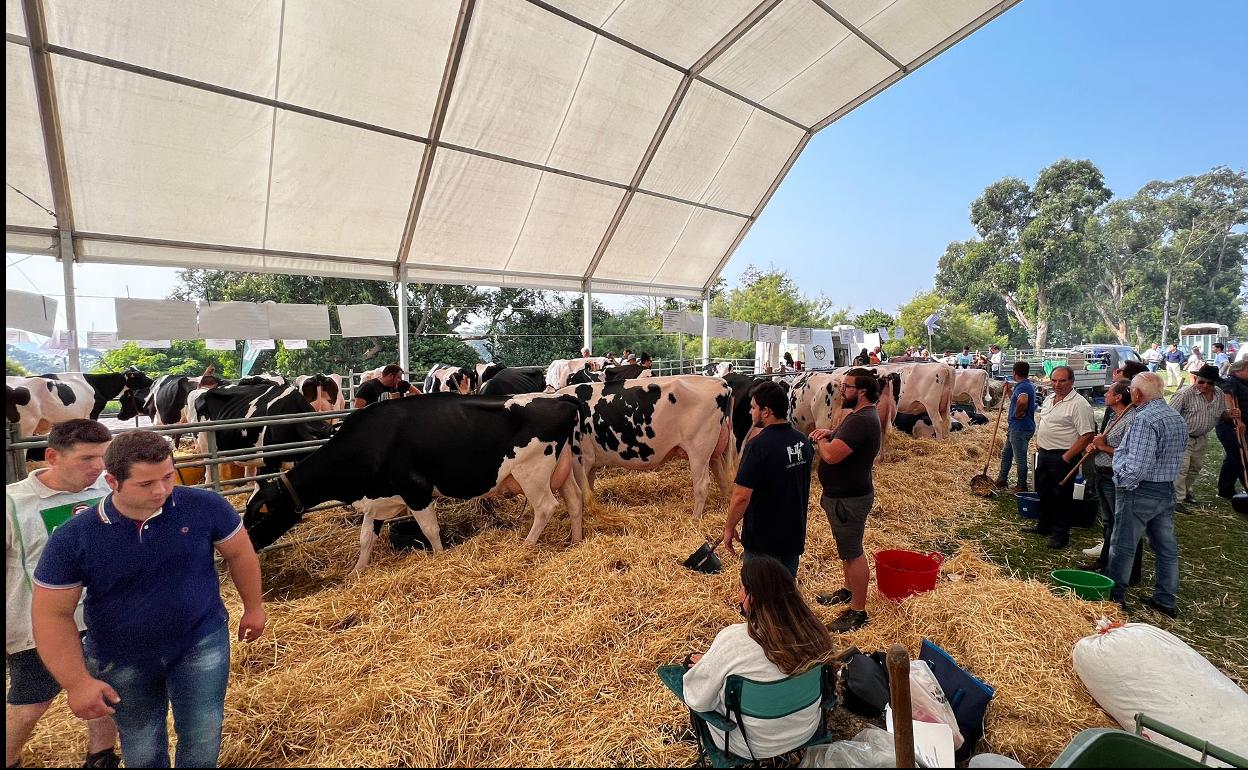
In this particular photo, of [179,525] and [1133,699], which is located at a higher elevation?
[179,525]

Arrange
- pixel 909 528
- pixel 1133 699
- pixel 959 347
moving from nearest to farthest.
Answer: pixel 1133 699
pixel 909 528
pixel 959 347

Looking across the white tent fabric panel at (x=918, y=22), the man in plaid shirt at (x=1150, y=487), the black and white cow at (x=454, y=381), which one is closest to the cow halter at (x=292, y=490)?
the black and white cow at (x=454, y=381)

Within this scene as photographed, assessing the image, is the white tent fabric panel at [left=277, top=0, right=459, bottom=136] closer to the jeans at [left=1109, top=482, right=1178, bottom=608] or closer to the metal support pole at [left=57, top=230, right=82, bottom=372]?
the metal support pole at [left=57, top=230, right=82, bottom=372]

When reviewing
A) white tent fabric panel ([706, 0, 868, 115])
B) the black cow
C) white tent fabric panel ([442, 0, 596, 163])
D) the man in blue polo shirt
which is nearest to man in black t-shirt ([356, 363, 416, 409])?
the black cow

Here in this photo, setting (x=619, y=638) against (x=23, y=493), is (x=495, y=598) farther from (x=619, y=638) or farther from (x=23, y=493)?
(x=23, y=493)

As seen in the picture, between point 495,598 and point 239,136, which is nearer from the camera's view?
point 495,598

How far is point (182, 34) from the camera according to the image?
7957 millimetres

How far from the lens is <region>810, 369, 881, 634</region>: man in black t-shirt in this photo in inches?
143

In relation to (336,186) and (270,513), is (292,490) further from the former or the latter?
(336,186)

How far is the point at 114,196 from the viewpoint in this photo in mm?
9312

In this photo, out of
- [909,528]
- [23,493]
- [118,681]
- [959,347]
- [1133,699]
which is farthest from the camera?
[959,347]

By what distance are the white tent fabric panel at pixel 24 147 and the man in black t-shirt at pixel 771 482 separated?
10259 mm

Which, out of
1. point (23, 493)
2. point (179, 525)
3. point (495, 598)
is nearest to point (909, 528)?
point (495, 598)

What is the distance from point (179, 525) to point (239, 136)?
1053 cm
